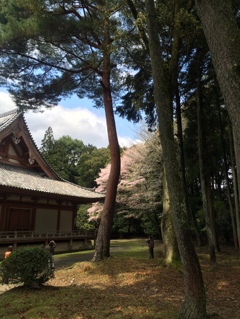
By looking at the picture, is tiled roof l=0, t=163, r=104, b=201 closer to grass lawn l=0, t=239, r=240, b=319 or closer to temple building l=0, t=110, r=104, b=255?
temple building l=0, t=110, r=104, b=255

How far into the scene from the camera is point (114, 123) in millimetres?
12180

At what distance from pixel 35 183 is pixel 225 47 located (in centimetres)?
1425

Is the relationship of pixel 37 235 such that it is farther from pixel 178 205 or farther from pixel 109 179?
pixel 178 205

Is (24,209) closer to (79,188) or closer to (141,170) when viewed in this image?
(79,188)

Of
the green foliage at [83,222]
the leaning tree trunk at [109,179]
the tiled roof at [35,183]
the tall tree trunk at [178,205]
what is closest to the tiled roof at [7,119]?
the tiled roof at [35,183]

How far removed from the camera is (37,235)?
651 inches

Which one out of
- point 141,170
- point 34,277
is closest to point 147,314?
point 34,277

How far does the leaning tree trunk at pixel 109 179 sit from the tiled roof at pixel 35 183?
5.15m

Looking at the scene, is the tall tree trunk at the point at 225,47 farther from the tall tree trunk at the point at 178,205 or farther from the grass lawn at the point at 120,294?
the grass lawn at the point at 120,294

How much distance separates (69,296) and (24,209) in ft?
39.2

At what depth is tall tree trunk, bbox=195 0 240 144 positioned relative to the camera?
137 inches

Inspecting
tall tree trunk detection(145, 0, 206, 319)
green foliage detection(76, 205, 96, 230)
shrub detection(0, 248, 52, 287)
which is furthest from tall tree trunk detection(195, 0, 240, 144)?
green foliage detection(76, 205, 96, 230)

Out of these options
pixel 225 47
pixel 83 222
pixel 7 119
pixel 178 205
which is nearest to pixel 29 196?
pixel 7 119

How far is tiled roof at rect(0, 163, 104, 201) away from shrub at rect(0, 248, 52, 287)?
731 cm
